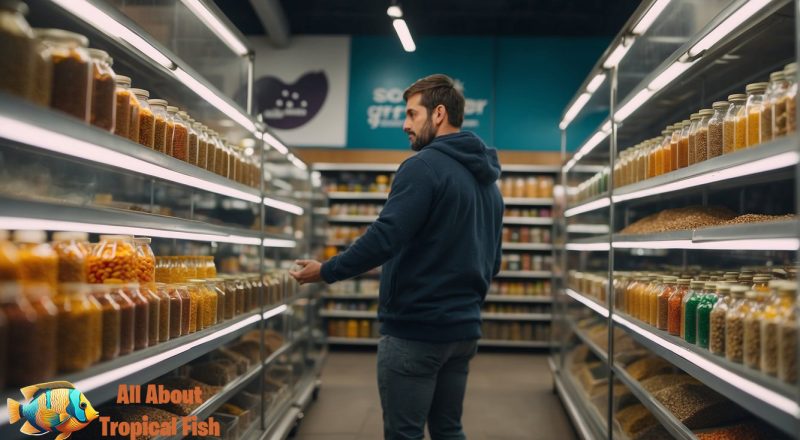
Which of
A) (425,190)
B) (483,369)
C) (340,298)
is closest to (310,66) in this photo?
(340,298)

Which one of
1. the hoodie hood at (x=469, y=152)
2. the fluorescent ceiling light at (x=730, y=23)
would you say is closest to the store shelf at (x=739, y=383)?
the hoodie hood at (x=469, y=152)

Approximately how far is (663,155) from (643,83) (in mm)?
356

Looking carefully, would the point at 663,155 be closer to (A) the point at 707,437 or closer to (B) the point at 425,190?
(A) the point at 707,437

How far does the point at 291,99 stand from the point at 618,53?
5.97 metres

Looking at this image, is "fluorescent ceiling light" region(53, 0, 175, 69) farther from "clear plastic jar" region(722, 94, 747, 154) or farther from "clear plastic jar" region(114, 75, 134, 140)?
"clear plastic jar" region(722, 94, 747, 154)

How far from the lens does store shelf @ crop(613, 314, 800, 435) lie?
1.49 meters

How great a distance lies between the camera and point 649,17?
2914mm

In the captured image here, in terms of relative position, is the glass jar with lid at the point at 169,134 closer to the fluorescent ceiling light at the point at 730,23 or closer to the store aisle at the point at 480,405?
the fluorescent ceiling light at the point at 730,23

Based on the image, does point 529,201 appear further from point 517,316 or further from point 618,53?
point 618,53

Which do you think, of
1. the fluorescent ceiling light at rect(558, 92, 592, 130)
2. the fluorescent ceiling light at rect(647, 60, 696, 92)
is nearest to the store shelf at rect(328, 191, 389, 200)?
the fluorescent ceiling light at rect(558, 92, 592, 130)

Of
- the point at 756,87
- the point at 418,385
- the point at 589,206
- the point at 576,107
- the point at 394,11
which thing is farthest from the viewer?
the point at 394,11

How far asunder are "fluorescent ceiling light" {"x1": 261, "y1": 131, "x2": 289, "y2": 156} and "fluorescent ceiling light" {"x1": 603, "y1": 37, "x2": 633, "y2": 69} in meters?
2.08

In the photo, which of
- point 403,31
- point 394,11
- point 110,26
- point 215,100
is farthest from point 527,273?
point 110,26

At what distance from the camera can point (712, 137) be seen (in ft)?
7.65
